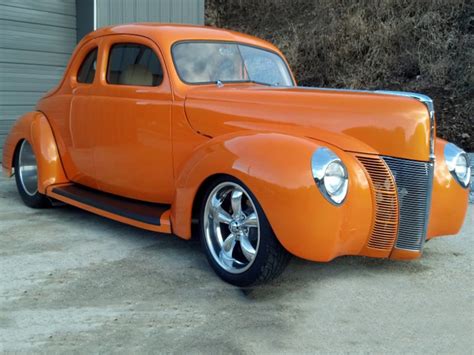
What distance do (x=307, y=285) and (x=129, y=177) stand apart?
5.77ft

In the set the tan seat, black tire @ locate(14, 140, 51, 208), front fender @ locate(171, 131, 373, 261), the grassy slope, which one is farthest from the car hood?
the grassy slope

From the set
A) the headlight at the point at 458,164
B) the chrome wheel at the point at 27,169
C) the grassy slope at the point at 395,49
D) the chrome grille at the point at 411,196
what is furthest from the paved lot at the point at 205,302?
the grassy slope at the point at 395,49

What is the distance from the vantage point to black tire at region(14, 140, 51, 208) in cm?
542

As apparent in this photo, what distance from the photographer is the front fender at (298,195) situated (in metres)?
3.06

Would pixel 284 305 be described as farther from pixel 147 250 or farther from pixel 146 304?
pixel 147 250

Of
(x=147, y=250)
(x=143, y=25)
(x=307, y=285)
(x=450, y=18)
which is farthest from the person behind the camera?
(x=450, y=18)

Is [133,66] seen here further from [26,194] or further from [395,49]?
[395,49]

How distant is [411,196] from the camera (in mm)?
3342

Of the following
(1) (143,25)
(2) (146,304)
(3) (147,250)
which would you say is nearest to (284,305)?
(2) (146,304)

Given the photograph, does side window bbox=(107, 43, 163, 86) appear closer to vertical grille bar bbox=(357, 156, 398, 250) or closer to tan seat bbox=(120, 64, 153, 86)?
tan seat bbox=(120, 64, 153, 86)

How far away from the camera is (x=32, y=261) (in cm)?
388

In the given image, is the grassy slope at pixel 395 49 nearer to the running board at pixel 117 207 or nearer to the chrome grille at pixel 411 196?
the chrome grille at pixel 411 196

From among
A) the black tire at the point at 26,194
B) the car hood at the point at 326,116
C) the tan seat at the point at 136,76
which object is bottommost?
the black tire at the point at 26,194

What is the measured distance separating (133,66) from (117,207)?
1190 millimetres
